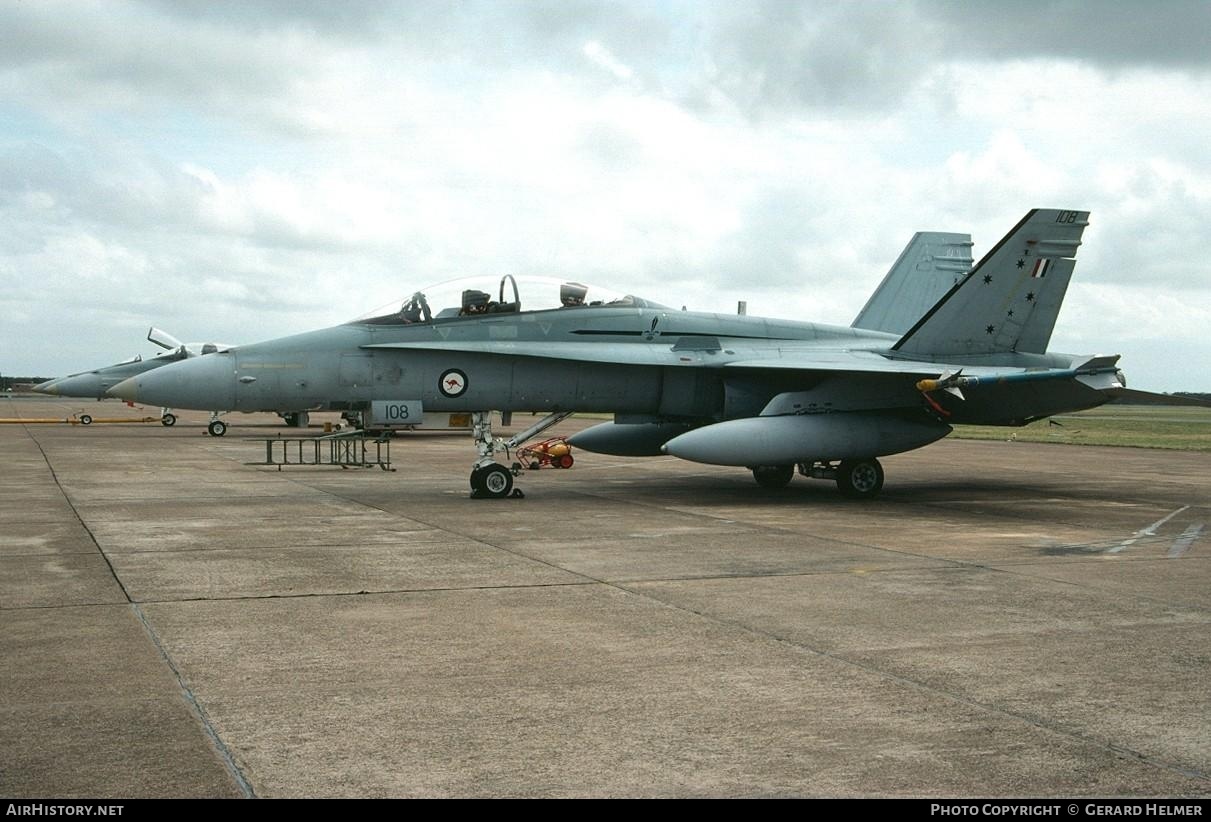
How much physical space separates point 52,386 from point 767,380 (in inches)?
1360

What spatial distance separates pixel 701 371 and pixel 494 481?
3.13m

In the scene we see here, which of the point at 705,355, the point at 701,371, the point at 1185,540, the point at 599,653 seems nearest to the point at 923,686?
the point at 599,653

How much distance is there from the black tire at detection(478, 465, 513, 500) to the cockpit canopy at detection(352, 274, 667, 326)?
6.49 feet

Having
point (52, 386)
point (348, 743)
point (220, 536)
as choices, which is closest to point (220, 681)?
point (348, 743)

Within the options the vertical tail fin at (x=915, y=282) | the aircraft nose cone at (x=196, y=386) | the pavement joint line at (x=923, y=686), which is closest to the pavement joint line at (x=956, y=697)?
the pavement joint line at (x=923, y=686)

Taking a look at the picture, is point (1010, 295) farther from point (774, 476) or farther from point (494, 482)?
point (494, 482)

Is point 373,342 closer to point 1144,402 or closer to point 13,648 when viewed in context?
point 13,648

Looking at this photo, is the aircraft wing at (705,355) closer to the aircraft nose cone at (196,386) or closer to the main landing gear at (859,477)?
the main landing gear at (859,477)

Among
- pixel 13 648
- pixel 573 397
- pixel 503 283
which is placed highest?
pixel 503 283

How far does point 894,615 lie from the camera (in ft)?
23.5

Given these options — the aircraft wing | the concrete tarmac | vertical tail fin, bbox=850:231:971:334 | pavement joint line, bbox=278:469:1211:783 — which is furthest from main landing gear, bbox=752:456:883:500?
pavement joint line, bbox=278:469:1211:783

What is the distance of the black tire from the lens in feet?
48.3

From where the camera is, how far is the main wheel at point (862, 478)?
51.2ft

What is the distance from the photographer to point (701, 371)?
1555cm
